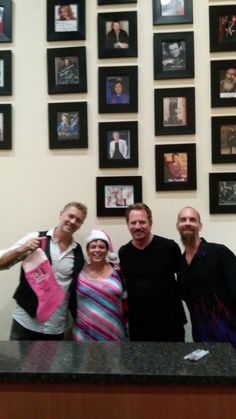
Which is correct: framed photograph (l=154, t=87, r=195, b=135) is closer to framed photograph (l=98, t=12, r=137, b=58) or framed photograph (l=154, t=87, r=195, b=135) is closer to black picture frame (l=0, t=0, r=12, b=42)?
framed photograph (l=98, t=12, r=137, b=58)

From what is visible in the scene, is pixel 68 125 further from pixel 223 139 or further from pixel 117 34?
pixel 223 139

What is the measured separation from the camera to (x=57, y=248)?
195 centimetres

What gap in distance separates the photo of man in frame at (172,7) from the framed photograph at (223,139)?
0.66 m

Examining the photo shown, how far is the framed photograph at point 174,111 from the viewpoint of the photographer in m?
2.19

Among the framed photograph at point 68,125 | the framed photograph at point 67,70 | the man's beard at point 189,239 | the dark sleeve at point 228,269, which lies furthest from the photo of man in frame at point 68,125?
the dark sleeve at point 228,269

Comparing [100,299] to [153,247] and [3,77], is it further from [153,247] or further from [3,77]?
[3,77]

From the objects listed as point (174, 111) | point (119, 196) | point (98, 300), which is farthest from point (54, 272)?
point (174, 111)

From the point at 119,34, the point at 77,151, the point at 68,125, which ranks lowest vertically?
the point at 77,151

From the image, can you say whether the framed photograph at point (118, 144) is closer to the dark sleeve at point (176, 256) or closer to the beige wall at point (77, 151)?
the beige wall at point (77, 151)

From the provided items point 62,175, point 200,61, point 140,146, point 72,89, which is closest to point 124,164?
point 140,146

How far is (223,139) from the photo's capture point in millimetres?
2180

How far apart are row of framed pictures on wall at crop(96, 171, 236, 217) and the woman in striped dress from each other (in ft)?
1.11

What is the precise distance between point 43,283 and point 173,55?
148 centimetres

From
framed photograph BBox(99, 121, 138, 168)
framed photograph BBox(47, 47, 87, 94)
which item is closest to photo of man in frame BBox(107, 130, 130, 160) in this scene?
framed photograph BBox(99, 121, 138, 168)
